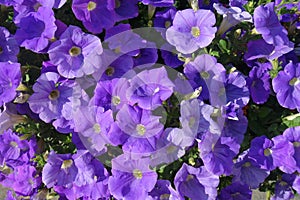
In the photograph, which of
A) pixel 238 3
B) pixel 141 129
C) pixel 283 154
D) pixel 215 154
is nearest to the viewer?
pixel 141 129

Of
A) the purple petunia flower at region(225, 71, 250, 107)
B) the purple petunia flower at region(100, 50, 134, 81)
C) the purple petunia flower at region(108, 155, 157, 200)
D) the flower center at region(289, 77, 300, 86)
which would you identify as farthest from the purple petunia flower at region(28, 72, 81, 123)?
the flower center at region(289, 77, 300, 86)

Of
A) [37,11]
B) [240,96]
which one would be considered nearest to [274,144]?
[240,96]

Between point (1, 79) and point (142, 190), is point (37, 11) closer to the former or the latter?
point (1, 79)

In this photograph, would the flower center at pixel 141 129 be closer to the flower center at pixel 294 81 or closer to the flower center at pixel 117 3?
the flower center at pixel 117 3

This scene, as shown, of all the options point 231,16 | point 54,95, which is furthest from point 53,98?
point 231,16

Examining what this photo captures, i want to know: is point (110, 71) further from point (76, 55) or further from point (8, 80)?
point (8, 80)

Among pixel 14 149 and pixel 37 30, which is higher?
pixel 37 30

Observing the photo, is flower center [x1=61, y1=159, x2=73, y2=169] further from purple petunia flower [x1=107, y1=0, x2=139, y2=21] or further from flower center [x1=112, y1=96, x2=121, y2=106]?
purple petunia flower [x1=107, y1=0, x2=139, y2=21]
